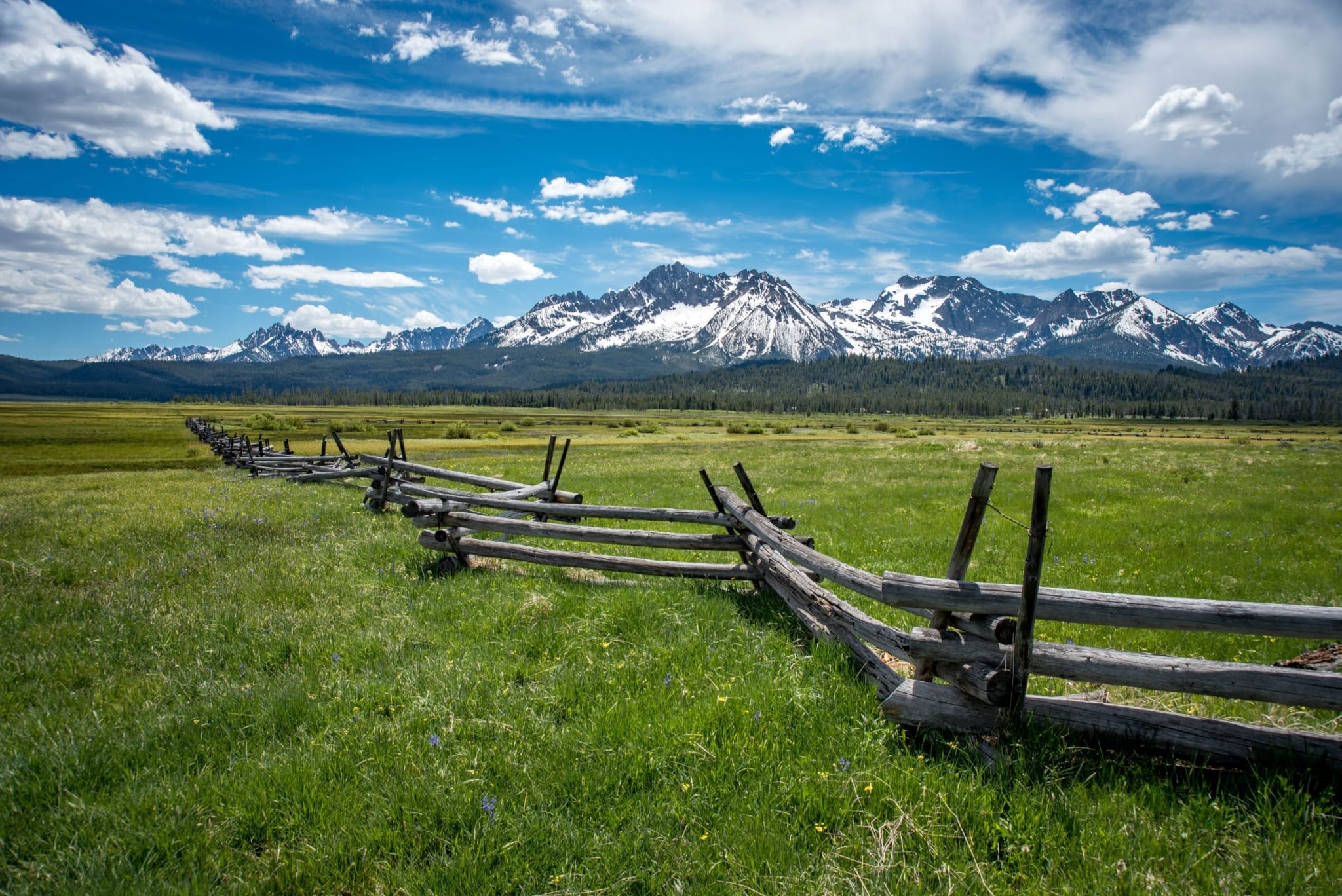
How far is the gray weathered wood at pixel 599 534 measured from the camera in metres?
8.91

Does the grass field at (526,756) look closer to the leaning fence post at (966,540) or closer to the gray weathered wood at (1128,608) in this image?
the leaning fence post at (966,540)

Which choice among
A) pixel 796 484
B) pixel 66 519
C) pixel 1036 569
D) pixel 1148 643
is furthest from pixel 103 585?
pixel 796 484

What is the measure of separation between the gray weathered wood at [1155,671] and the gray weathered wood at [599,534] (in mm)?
4213

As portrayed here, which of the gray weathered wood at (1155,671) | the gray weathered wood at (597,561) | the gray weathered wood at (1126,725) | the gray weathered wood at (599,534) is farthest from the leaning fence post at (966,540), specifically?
the gray weathered wood at (599,534)

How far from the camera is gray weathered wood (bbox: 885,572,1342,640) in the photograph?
3766 mm

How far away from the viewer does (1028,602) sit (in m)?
4.20

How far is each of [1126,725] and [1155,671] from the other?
1.60ft

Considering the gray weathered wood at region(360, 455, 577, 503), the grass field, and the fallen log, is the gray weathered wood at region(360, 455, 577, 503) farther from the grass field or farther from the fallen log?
the fallen log

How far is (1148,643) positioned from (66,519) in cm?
2122

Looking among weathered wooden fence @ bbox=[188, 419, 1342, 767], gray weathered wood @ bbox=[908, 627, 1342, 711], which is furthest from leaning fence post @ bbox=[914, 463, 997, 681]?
gray weathered wood @ bbox=[908, 627, 1342, 711]

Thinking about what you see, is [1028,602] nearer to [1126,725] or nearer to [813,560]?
[1126,725]

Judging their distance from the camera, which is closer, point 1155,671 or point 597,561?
point 1155,671

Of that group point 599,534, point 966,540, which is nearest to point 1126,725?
point 966,540

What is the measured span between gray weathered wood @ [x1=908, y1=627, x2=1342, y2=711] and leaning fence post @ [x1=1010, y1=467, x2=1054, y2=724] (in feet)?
0.46
